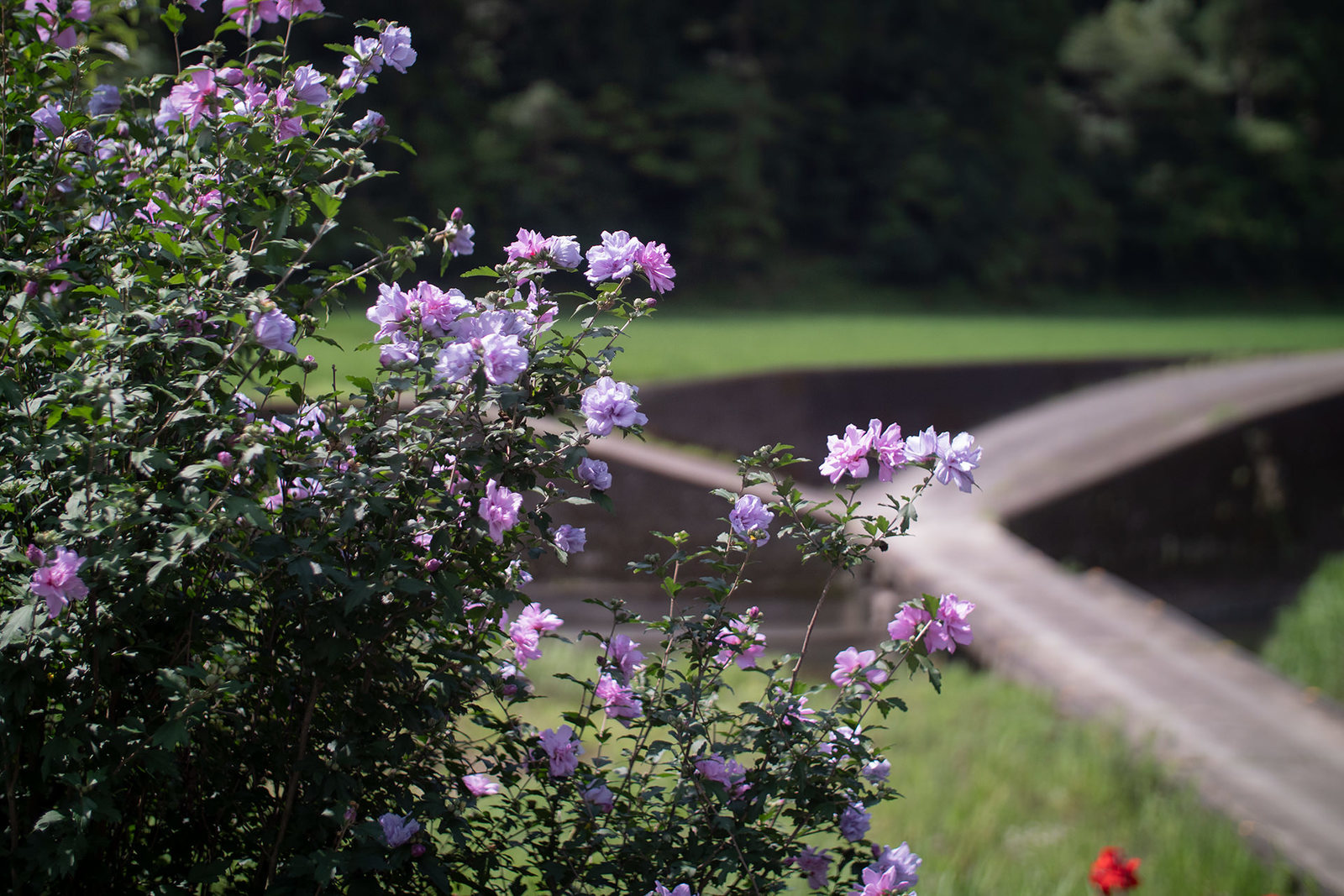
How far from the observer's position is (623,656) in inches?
68.7

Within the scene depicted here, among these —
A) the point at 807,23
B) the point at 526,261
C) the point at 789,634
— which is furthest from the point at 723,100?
the point at 526,261

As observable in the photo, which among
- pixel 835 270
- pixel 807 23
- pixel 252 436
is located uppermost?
pixel 807 23

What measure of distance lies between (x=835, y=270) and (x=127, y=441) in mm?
26065

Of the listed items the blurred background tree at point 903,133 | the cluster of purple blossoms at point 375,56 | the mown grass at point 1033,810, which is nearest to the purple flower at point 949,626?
the cluster of purple blossoms at point 375,56

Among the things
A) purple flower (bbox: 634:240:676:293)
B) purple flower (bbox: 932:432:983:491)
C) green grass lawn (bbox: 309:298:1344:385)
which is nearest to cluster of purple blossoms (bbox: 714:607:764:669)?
purple flower (bbox: 932:432:983:491)

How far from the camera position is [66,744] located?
1.35 meters

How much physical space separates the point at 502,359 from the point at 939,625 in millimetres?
717

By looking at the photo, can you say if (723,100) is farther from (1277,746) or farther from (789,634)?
(1277,746)

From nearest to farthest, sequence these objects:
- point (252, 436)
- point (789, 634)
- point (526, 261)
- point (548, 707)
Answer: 1. point (252, 436)
2. point (526, 261)
3. point (548, 707)
4. point (789, 634)

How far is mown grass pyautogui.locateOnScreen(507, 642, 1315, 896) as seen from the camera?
119 inches

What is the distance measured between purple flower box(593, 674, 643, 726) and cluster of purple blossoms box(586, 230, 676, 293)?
57 cm

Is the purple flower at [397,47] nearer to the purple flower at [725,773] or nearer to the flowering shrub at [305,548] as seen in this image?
the flowering shrub at [305,548]

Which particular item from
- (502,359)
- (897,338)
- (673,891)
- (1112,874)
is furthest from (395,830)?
→ (897,338)

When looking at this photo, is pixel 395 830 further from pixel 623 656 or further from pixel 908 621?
pixel 908 621
